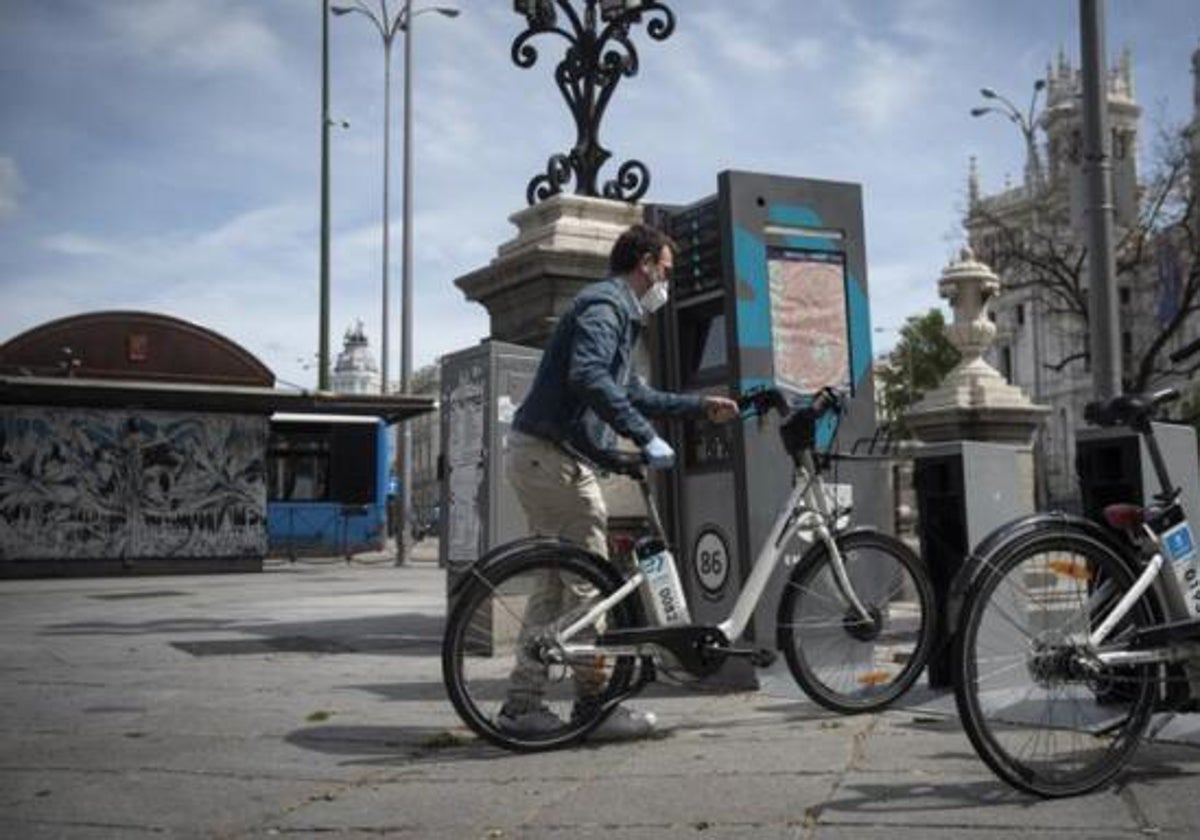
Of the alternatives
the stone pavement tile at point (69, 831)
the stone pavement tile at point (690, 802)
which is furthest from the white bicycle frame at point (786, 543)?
the stone pavement tile at point (69, 831)

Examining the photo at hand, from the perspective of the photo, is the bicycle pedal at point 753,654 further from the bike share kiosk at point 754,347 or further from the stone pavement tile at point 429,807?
the bike share kiosk at point 754,347

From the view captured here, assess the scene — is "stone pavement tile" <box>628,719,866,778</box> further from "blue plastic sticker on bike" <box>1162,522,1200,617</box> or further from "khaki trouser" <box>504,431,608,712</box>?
"blue plastic sticker on bike" <box>1162,522,1200,617</box>

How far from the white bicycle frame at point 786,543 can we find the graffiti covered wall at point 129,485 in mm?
18426

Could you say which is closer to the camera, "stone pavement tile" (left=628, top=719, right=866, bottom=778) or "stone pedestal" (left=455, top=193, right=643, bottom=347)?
"stone pavement tile" (left=628, top=719, right=866, bottom=778)

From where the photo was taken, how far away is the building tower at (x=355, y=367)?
185288mm

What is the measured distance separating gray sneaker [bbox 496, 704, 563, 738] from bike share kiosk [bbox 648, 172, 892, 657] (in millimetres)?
1549

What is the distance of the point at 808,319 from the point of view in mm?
6789

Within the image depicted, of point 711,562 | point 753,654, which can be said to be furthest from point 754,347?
point 753,654

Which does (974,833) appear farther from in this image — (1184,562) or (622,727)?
(622,727)

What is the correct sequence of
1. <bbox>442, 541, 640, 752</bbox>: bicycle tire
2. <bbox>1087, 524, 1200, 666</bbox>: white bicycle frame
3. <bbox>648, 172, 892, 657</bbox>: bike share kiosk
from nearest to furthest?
1. <bbox>1087, 524, 1200, 666</bbox>: white bicycle frame
2. <bbox>442, 541, 640, 752</bbox>: bicycle tire
3. <bbox>648, 172, 892, 657</bbox>: bike share kiosk

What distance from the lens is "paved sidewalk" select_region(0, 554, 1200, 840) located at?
3.70 metres

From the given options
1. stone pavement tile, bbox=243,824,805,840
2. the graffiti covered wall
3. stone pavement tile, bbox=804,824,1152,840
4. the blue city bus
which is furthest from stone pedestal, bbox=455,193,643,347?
the blue city bus

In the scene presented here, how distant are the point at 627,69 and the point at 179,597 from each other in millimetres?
8387

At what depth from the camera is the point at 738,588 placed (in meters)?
6.48
